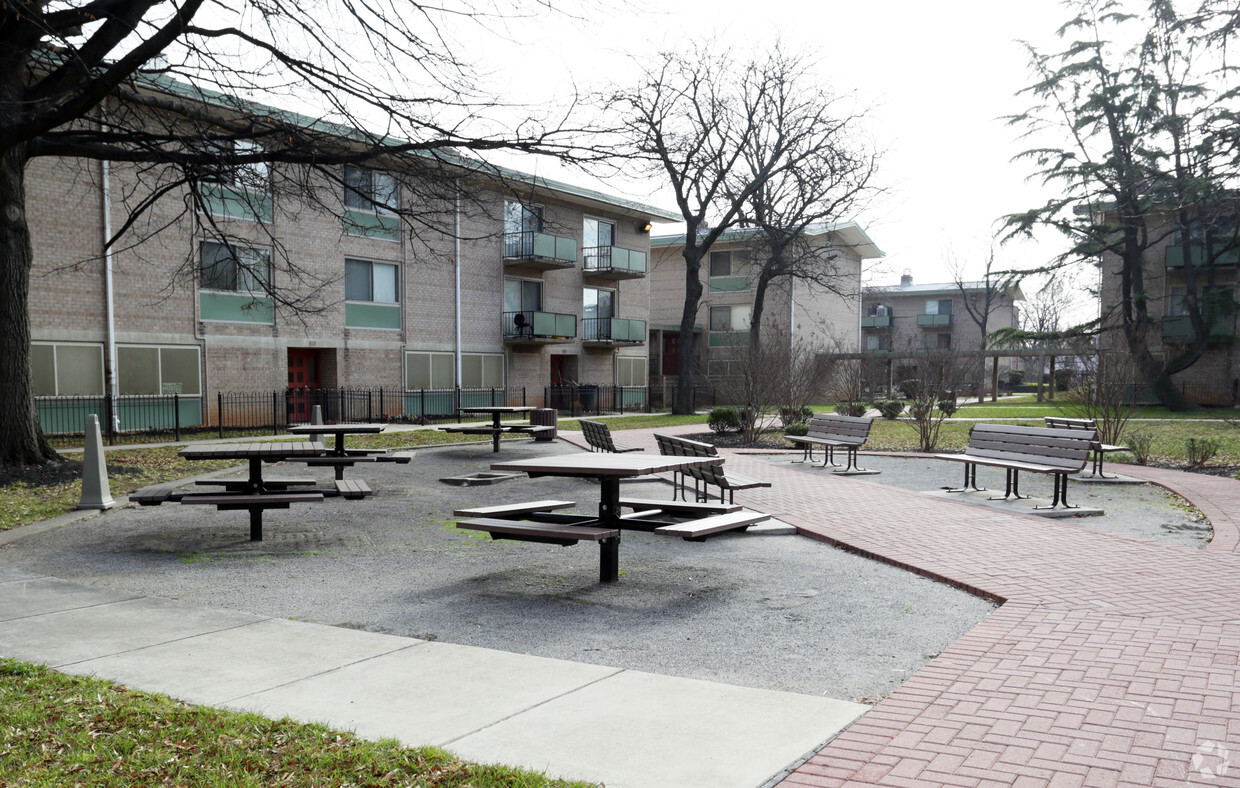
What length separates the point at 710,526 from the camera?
22.4ft

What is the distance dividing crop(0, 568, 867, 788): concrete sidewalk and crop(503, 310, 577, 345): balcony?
2764 centimetres

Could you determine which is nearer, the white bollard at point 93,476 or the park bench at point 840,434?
the white bollard at point 93,476

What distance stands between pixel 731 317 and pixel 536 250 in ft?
59.9

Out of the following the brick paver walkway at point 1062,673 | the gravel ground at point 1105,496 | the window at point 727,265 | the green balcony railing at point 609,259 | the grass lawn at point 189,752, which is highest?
the window at point 727,265

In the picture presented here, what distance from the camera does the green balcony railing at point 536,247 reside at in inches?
1310

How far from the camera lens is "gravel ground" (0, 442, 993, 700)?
16.9 ft

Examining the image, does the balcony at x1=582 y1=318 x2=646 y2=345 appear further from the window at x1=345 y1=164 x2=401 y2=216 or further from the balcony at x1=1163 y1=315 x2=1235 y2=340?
the balcony at x1=1163 y1=315 x2=1235 y2=340

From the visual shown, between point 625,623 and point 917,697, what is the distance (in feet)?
6.78

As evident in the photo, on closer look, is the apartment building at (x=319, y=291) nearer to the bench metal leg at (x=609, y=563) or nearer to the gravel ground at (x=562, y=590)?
the gravel ground at (x=562, y=590)

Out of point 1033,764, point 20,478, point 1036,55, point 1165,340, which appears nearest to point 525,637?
point 1033,764

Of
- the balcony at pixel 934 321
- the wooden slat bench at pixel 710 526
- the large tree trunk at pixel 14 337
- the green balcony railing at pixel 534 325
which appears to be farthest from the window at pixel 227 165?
the balcony at pixel 934 321

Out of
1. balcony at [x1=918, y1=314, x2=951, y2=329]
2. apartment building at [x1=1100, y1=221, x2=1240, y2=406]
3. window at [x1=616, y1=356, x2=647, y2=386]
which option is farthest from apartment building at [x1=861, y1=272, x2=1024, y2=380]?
window at [x1=616, y1=356, x2=647, y2=386]

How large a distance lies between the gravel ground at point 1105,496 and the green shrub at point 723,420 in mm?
4439

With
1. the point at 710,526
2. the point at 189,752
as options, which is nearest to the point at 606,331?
the point at 710,526
